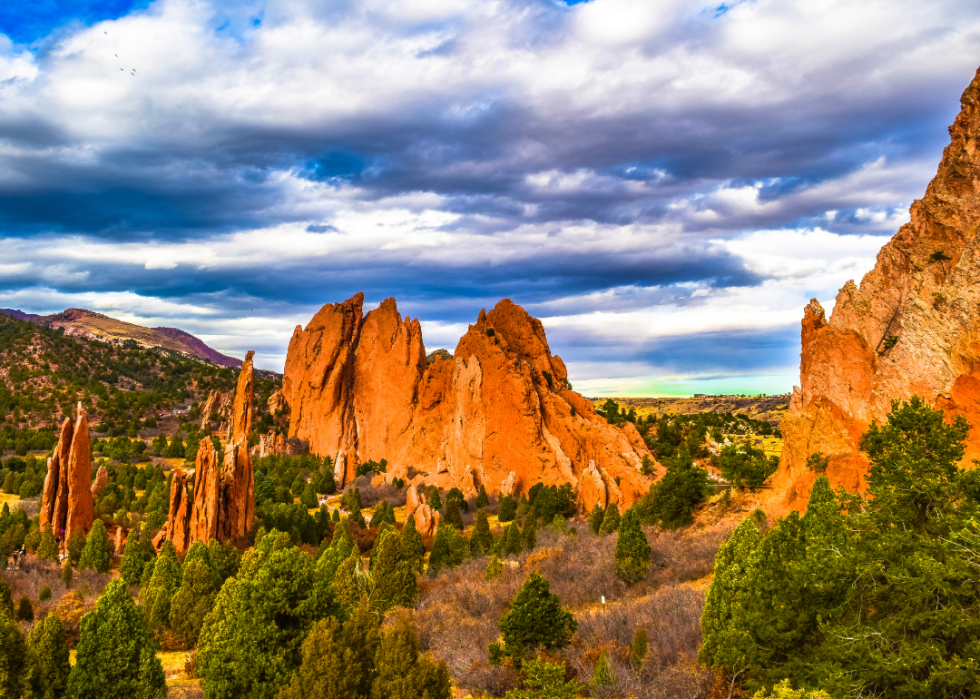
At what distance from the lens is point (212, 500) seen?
119 feet

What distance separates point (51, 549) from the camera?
37.2m

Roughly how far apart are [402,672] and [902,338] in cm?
2566

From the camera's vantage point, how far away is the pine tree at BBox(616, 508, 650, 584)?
1142 inches

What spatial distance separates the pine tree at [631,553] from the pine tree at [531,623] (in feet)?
31.2

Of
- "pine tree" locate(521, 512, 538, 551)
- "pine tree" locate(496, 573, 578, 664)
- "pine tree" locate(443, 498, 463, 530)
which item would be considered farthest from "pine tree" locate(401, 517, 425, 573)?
"pine tree" locate(443, 498, 463, 530)

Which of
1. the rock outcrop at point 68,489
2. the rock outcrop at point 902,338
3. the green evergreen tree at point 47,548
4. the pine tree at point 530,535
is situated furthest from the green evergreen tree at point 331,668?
the rock outcrop at point 68,489

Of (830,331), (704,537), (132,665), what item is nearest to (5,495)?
(132,665)

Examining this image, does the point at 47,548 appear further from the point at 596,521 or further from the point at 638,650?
the point at 638,650

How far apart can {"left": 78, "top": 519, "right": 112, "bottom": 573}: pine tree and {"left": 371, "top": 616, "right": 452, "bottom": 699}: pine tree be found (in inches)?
1129

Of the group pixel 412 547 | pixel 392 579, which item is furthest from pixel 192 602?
pixel 412 547

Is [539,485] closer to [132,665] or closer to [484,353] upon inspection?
[484,353]

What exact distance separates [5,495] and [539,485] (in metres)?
48.1

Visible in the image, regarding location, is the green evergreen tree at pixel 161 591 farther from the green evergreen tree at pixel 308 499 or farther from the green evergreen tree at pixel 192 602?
the green evergreen tree at pixel 308 499

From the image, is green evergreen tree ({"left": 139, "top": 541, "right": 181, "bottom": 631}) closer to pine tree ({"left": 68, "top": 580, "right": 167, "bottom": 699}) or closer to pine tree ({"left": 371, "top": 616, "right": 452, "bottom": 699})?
pine tree ({"left": 68, "top": 580, "right": 167, "bottom": 699})
